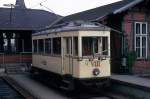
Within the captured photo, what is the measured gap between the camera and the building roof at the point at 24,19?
103 feet

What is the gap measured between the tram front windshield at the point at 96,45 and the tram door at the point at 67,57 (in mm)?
697

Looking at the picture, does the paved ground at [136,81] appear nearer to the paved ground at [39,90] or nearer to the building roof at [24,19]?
the paved ground at [39,90]

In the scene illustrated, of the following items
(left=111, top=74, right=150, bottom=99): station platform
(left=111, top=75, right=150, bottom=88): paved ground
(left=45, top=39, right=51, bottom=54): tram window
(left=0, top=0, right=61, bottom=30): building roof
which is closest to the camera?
(left=111, top=74, right=150, bottom=99): station platform

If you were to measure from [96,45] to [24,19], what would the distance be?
18604mm

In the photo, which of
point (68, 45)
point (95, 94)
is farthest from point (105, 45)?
point (95, 94)

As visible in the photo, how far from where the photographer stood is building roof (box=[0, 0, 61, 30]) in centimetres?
3154

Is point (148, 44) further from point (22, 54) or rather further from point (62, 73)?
point (22, 54)

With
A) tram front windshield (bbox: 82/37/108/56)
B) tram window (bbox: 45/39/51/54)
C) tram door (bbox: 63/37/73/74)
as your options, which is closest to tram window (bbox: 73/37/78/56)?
tram door (bbox: 63/37/73/74)

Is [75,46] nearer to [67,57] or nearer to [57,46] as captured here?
[67,57]

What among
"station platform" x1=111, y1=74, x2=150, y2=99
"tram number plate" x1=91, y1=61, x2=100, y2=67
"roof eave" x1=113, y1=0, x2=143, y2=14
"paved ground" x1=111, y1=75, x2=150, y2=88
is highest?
"roof eave" x1=113, y1=0, x2=143, y2=14

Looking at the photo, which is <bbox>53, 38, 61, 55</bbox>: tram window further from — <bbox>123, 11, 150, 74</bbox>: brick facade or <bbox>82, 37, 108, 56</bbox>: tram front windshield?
<bbox>123, 11, 150, 74</bbox>: brick facade

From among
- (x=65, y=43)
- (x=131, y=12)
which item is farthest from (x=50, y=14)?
(x=65, y=43)

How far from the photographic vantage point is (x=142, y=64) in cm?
2112

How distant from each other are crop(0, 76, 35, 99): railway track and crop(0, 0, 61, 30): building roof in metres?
9.35
